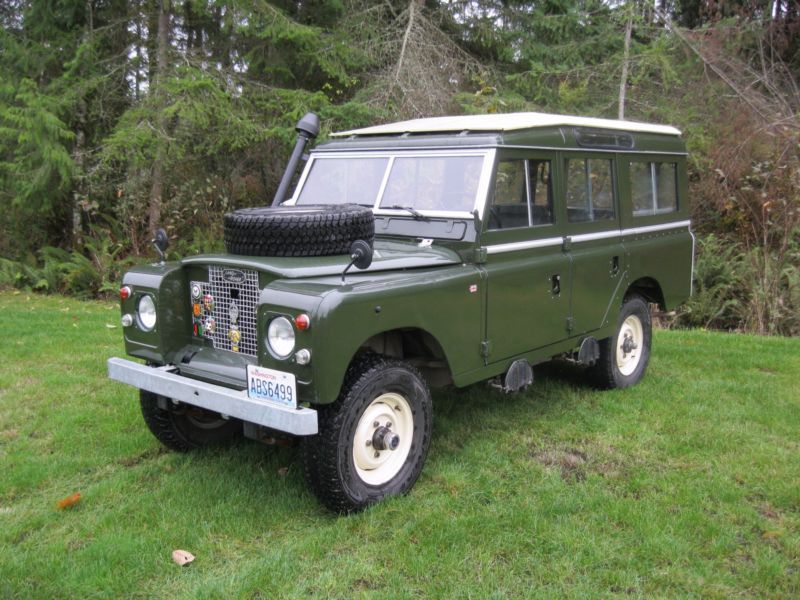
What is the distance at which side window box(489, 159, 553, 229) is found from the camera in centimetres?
457

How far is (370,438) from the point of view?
3887mm

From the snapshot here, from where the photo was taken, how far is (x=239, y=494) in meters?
4.05

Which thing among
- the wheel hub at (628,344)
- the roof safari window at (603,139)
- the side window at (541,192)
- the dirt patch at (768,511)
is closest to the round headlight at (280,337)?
the side window at (541,192)

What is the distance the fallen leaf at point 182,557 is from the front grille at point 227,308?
1082 millimetres

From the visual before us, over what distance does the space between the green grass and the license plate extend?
2.43 feet

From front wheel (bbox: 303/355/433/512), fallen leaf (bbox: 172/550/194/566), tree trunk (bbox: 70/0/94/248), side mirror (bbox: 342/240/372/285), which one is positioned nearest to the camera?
fallen leaf (bbox: 172/550/194/566)

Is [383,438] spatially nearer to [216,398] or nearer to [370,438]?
[370,438]

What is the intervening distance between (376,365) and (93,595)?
5.55 ft

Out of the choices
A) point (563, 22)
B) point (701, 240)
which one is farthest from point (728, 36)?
point (701, 240)

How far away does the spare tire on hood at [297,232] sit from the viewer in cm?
398

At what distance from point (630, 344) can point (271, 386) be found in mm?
3839

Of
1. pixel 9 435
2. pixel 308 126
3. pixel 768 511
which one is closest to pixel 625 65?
pixel 308 126

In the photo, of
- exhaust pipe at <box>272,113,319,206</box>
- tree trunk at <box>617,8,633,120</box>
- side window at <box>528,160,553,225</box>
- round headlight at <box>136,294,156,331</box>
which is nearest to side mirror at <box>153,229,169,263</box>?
round headlight at <box>136,294,156,331</box>

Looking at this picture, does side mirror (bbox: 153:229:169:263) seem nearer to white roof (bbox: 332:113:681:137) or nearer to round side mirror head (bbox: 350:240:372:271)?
round side mirror head (bbox: 350:240:372:271)
